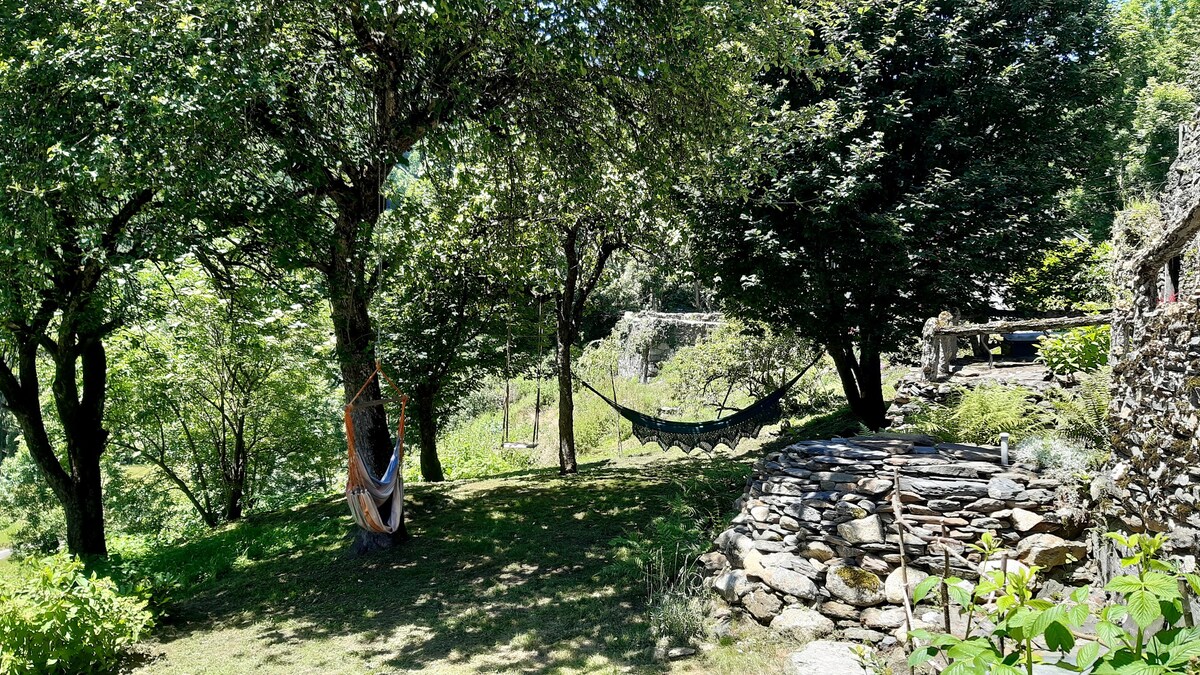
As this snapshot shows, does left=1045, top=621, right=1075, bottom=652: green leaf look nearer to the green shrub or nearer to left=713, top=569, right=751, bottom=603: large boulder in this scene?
left=713, top=569, right=751, bottom=603: large boulder

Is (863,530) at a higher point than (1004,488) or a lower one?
lower

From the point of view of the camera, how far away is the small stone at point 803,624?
11.1ft

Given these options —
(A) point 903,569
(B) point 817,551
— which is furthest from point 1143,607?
(B) point 817,551

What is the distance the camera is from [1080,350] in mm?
4938

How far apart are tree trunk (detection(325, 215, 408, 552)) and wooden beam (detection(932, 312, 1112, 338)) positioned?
4677 mm

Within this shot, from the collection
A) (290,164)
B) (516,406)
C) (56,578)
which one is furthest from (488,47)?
(516,406)

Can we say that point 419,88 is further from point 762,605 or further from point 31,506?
point 31,506

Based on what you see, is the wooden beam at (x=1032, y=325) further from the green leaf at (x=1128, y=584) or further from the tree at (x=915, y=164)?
the green leaf at (x=1128, y=584)

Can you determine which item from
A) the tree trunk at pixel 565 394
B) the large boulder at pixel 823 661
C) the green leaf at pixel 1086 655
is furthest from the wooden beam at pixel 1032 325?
the tree trunk at pixel 565 394

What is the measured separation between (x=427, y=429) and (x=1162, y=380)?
776 centimetres

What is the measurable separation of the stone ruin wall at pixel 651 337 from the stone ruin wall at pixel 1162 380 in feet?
41.4

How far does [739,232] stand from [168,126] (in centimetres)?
537

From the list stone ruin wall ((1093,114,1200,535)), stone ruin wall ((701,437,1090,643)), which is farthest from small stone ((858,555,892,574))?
stone ruin wall ((1093,114,1200,535))

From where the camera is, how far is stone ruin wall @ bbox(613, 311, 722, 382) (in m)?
16.4
